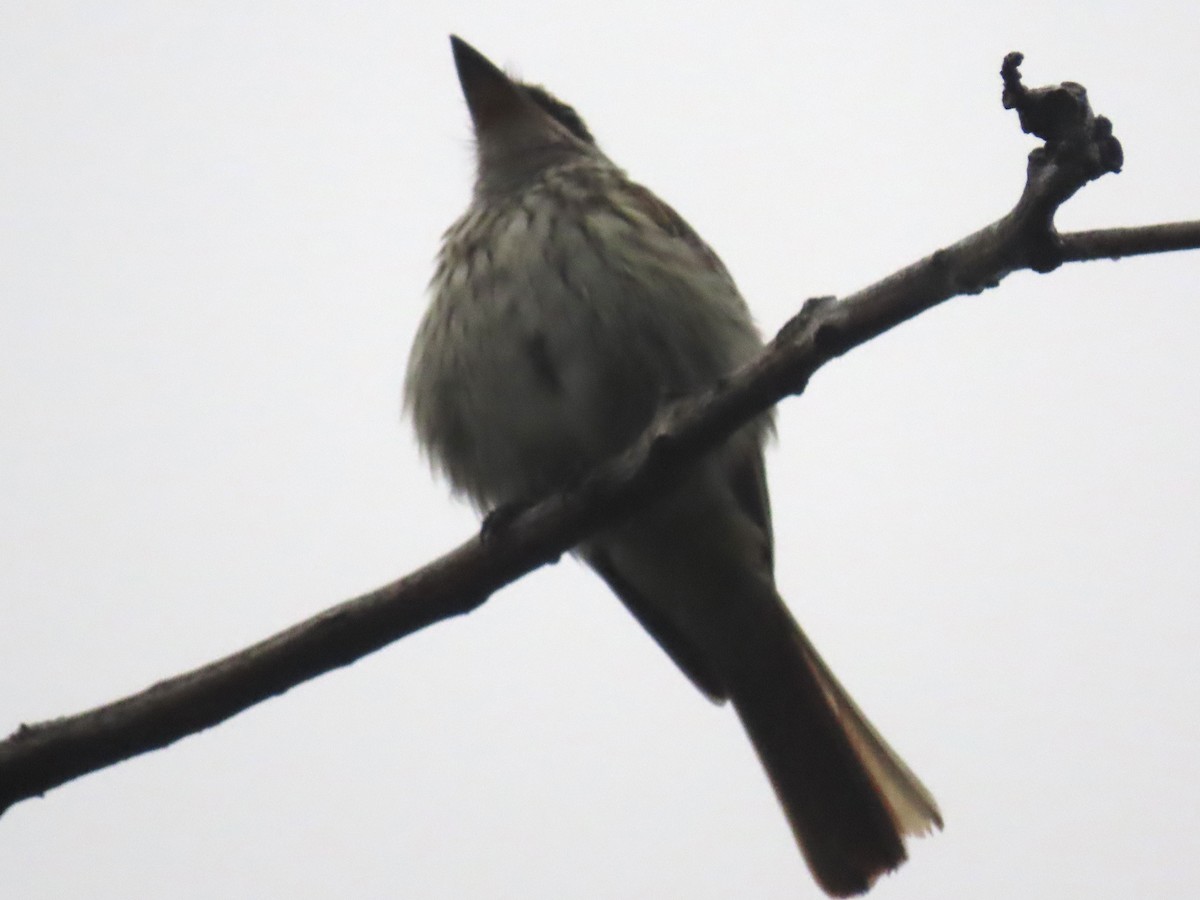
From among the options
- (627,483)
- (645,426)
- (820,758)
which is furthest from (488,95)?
(820,758)

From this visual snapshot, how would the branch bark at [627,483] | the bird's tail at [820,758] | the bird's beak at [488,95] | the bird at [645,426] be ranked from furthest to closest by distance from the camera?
1. the bird's beak at [488,95]
2. the bird's tail at [820,758]
3. the bird at [645,426]
4. the branch bark at [627,483]

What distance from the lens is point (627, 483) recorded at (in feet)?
11.3

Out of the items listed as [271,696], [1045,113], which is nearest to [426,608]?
[271,696]

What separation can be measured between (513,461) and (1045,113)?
6.83 feet

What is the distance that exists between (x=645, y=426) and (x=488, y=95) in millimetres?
1971

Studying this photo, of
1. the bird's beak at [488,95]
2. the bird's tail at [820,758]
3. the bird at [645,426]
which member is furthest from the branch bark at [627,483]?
the bird's beak at [488,95]

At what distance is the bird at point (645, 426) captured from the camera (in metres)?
4.28

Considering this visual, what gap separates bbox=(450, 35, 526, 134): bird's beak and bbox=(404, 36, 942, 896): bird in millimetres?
106

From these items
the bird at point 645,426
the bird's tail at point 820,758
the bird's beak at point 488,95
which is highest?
the bird's beak at point 488,95

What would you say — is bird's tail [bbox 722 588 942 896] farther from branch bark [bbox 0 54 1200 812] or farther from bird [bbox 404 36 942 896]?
branch bark [bbox 0 54 1200 812]

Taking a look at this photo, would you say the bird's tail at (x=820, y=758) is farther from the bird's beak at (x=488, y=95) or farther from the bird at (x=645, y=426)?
the bird's beak at (x=488, y=95)

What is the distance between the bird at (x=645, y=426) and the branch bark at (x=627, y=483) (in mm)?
314

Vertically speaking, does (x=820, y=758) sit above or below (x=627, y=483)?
below

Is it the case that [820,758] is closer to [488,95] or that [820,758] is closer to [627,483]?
[627,483]
